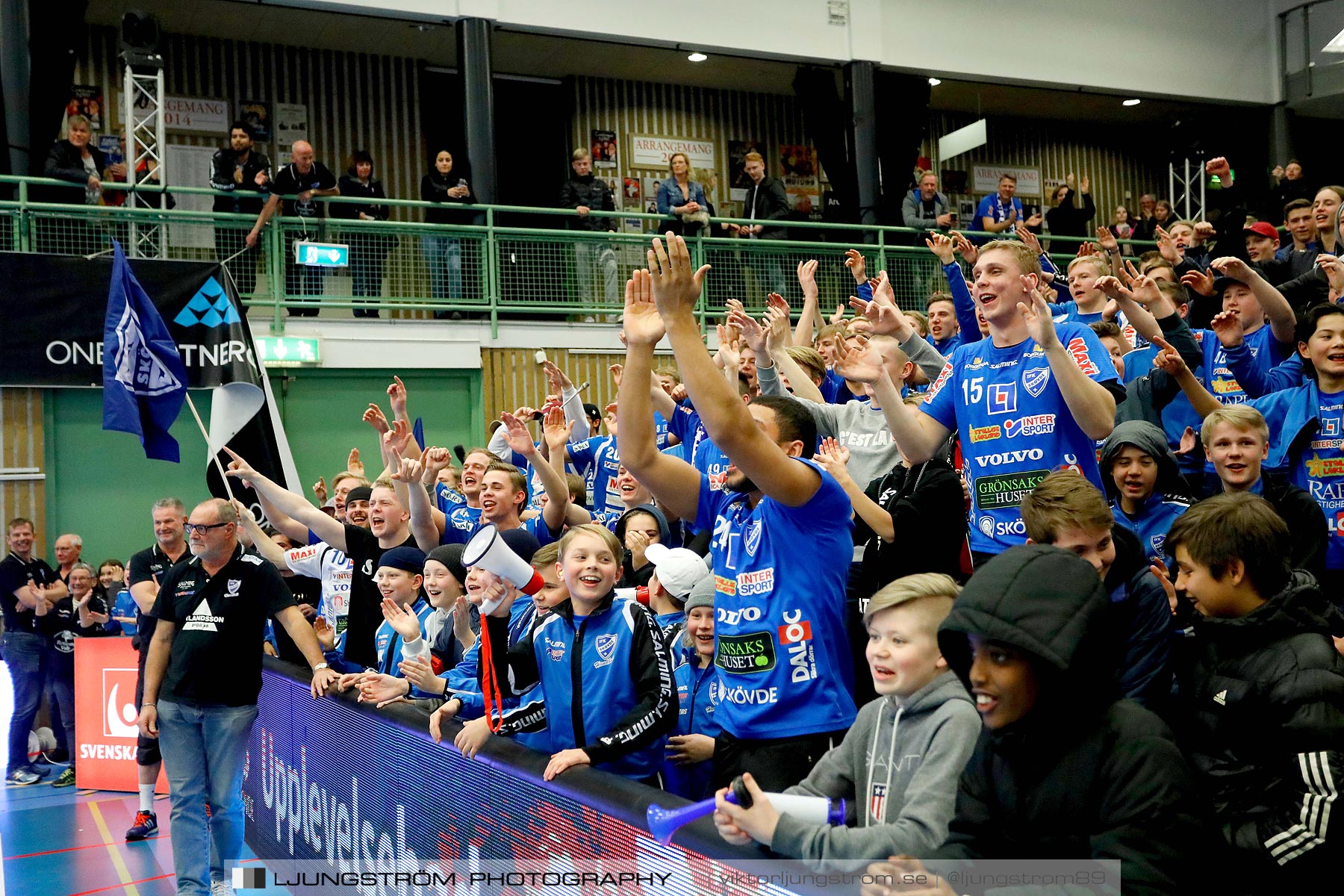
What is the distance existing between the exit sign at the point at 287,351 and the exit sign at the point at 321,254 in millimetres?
832

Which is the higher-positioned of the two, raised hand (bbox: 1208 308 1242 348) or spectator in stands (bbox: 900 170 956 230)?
spectator in stands (bbox: 900 170 956 230)

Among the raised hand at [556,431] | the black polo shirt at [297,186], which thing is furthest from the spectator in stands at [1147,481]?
the black polo shirt at [297,186]

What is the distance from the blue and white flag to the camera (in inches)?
328

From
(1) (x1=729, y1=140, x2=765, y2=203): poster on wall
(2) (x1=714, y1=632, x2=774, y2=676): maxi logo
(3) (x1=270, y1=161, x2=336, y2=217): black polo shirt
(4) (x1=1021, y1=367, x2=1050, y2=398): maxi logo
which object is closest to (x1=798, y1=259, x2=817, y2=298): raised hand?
(4) (x1=1021, y1=367, x2=1050, y2=398): maxi logo

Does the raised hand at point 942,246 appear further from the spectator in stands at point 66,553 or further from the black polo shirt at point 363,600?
the spectator in stands at point 66,553

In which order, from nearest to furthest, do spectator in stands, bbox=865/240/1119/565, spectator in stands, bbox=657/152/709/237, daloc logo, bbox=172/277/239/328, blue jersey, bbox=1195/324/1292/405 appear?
1. spectator in stands, bbox=865/240/1119/565
2. blue jersey, bbox=1195/324/1292/405
3. daloc logo, bbox=172/277/239/328
4. spectator in stands, bbox=657/152/709/237

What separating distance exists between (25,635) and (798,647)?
30.7 ft

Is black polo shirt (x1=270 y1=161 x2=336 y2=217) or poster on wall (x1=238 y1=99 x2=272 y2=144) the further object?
poster on wall (x1=238 y1=99 x2=272 y2=144)

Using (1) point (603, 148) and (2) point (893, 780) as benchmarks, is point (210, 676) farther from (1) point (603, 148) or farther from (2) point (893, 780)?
(1) point (603, 148)

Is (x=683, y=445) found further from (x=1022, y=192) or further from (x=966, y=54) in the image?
(x=1022, y=192)

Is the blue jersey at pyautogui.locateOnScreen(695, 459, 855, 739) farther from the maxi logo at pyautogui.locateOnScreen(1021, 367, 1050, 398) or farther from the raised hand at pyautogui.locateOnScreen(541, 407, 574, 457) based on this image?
the raised hand at pyautogui.locateOnScreen(541, 407, 574, 457)

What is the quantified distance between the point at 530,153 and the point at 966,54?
6.54 meters

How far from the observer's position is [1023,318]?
165 inches

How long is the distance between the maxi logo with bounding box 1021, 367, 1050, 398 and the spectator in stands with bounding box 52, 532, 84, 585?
9643 millimetres
